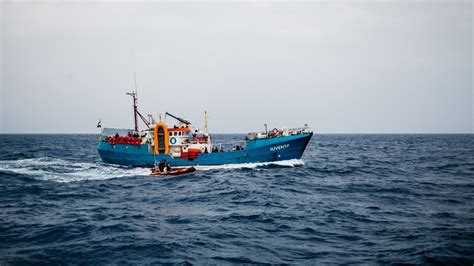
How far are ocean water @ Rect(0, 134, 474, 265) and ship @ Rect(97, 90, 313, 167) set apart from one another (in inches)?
233

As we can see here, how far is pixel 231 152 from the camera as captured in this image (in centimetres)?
3559

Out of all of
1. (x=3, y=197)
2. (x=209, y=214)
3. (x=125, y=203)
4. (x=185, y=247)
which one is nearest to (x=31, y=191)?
(x=3, y=197)

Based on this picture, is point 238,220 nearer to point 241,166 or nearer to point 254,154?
point 241,166

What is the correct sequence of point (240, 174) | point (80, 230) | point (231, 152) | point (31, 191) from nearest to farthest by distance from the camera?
point (80, 230) → point (31, 191) → point (240, 174) → point (231, 152)

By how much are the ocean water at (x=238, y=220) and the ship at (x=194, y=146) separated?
19.4 ft

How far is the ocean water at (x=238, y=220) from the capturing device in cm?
1178

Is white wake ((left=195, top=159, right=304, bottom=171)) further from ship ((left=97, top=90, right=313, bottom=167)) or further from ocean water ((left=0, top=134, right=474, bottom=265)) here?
ocean water ((left=0, top=134, right=474, bottom=265))

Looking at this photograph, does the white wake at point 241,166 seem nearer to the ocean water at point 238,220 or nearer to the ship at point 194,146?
the ship at point 194,146

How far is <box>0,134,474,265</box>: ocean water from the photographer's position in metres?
11.8

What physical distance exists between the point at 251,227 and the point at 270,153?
69.1ft

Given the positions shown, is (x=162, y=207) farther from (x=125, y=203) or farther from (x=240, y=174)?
(x=240, y=174)

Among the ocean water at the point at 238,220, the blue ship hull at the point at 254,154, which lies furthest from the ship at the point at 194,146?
the ocean water at the point at 238,220

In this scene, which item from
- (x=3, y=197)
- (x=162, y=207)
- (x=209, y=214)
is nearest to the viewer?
(x=209, y=214)

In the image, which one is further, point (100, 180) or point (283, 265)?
point (100, 180)
